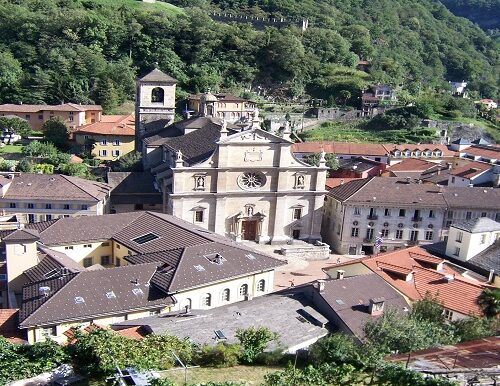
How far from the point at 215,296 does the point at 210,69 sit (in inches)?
2738

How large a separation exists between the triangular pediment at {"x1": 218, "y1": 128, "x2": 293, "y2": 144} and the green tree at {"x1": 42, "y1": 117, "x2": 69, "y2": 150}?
101ft

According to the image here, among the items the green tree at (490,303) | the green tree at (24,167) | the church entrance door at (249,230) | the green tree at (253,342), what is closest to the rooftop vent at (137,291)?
the green tree at (253,342)

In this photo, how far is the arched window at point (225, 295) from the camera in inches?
1314

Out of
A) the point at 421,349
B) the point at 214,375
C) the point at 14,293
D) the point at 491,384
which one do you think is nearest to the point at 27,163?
the point at 14,293

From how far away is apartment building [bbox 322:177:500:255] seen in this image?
48750 millimetres

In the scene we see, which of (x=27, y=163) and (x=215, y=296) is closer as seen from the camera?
(x=215, y=296)

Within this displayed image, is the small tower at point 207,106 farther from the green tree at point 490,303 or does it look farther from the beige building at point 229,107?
the green tree at point 490,303

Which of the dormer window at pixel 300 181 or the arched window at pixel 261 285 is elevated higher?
the dormer window at pixel 300 181

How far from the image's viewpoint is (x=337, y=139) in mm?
84438

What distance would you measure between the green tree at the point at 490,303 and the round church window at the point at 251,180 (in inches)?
902

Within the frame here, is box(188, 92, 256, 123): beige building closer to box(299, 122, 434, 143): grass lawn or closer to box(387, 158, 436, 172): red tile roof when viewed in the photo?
box(299, 122, 434, 143): grass lawn

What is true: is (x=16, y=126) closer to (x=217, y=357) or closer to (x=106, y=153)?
(x=106, y=153)

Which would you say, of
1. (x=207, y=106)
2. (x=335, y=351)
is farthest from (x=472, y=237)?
(x=207, y=106)

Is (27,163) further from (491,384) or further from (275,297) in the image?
(491,384)
